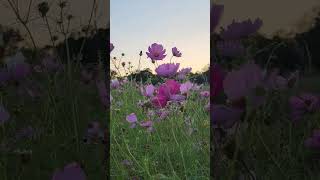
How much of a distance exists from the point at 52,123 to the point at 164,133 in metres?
0.73

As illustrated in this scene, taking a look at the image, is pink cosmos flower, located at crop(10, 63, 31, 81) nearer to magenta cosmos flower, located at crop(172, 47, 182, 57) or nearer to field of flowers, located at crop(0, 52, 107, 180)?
field of flowers, located at crop(0, 52, 107, 180)

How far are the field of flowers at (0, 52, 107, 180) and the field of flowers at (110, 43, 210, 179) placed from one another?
6.1 inches

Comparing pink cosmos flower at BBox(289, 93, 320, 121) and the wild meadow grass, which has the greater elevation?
pink cosmos flower at BBox(289, 93, 320, 121)

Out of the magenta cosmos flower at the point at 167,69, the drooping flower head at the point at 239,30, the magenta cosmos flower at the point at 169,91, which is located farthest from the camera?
the magenta cosmos flower at the point at 167,69

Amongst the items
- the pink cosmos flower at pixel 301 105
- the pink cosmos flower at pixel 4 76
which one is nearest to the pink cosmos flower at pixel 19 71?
the pink cosmos flower at pixel 4 76

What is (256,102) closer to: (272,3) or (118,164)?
(272,3)

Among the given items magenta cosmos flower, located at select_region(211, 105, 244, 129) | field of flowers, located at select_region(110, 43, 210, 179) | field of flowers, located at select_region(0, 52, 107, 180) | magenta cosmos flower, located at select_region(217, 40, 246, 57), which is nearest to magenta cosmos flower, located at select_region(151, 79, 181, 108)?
field of flowers, located at select_region(110, 43, 210, 179)

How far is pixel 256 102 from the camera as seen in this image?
1.21 ft

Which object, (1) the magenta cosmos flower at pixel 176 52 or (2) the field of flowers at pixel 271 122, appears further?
(1) the magenta cosmos flower at pixel 176 52

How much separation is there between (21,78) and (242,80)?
48 centimetres

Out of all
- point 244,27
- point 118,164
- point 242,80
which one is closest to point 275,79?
point 244,27

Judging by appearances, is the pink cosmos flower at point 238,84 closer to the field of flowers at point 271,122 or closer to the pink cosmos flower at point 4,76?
the field of flowers at point 271,122

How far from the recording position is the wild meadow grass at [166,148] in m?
1.29

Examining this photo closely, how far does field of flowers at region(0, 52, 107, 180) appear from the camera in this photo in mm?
892
